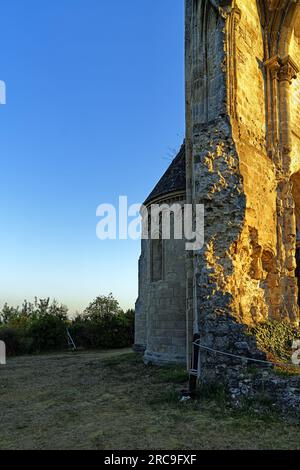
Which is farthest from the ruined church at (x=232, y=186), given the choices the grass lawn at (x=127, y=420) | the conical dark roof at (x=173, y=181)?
the grass lawn at (x=127, y=420)

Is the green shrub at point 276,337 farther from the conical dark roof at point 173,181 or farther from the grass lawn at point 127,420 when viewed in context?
the conical dark roof at point 173,181

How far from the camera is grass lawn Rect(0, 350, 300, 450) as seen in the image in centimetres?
433

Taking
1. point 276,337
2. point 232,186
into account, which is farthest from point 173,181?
point 276,337

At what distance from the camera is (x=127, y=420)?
207 inches

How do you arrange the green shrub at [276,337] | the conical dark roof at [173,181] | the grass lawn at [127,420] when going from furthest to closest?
the conical dark roof at [173,181]
the green shrub at [276,337]
the grass lawn at [127,420]

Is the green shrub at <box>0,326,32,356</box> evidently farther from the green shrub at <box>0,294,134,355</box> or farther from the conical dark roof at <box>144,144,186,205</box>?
the conical dark roof at <box>144,144,186,205</box>

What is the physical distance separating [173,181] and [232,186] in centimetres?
341

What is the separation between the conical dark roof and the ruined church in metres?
0.04

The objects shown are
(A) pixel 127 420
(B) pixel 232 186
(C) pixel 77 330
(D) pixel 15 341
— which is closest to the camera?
(A) pixel 127 420

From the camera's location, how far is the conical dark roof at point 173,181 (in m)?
10.8

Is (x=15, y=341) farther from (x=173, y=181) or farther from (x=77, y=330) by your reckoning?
(x=173, y=181)

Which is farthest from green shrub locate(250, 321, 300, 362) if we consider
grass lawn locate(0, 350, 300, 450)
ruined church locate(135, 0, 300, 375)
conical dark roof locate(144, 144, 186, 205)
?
conical dark roof locate(144, 144, 186, 205)

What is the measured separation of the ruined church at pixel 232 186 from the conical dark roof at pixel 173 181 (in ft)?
0.13
